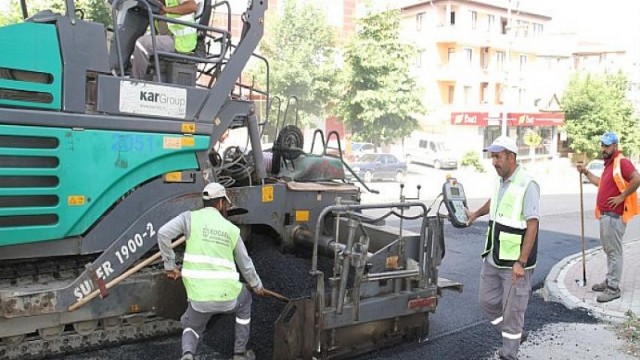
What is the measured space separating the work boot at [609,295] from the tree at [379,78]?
61.9ft

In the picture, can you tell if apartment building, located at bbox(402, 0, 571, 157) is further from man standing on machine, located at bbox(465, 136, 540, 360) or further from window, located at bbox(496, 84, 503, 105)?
man standing on machine, located at bbox(465, 136, 540, 360)

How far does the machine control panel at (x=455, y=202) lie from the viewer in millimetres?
4500

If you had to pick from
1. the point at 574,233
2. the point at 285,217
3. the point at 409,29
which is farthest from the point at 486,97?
the point at 285,217

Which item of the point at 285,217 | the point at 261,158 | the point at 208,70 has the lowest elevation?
the point at 285,217

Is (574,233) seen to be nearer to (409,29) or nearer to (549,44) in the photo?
(409,29)

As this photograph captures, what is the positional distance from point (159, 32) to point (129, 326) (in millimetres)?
2324

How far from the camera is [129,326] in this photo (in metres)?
4.34

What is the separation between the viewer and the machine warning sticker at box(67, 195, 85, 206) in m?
3.62

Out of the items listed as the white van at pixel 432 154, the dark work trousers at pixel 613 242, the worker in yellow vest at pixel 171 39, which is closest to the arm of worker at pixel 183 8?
the worker in yellow vest at pixel 171 39

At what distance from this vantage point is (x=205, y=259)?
3.64m

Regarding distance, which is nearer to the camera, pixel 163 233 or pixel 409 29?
pixel 163 233

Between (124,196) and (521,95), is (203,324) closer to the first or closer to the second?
(124,196)

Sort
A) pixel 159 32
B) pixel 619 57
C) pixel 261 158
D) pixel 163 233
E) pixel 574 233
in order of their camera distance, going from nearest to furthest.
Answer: pixel 163 233 → pixel 159 32 → pixel 261 158 → pixel 574 233 → pixel 619 57

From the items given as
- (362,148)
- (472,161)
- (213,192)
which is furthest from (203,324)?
(472,161)
